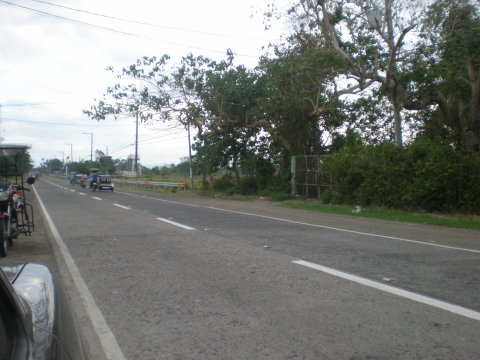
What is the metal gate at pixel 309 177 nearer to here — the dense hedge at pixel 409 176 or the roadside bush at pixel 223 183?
the dense hedge at pixel 409 176

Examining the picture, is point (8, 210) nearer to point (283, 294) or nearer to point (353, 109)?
point (283, 294)

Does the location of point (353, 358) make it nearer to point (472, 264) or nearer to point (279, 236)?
point (472, 264)

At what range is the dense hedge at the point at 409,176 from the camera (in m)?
15.0

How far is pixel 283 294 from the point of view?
5.62 metres

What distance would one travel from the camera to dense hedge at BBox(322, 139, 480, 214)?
1498 cm

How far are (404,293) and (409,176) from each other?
39.3ft

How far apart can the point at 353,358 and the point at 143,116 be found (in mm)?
28112

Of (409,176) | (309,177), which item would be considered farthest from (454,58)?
(309,177)

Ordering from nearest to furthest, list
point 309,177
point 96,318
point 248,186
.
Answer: point 96,318 < point 309,177 < point 248,186

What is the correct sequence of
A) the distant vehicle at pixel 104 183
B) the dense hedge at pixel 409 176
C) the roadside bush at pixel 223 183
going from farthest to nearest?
the distant vehicle at pixel 104 183 < the roadside bush at pixel 223 183 < the dense hedge at pixel 409 176

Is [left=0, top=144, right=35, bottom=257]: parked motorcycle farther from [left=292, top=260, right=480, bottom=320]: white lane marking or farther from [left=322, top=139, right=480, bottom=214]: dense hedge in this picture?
[left=322, top=139, right=480, bottom=214]: dense hedge

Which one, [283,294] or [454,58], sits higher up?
[454,58]

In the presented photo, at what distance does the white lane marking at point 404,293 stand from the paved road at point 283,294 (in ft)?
0.04

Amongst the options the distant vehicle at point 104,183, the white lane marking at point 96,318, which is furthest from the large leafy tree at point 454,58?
the distant vehicle at point 104,183
